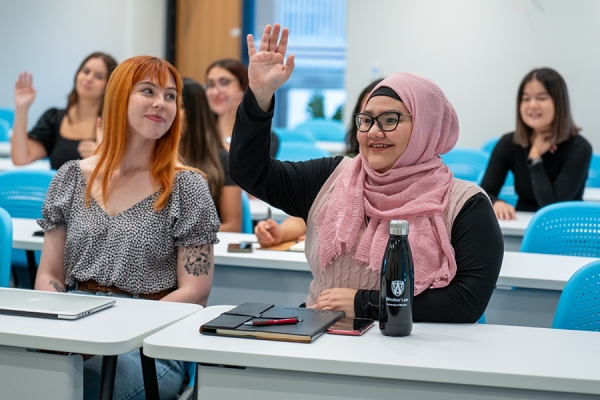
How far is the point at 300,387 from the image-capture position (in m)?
1.48

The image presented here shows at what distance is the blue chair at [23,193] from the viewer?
10.8 ft

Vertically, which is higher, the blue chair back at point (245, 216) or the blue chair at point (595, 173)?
the blue chair at point (595, 173)

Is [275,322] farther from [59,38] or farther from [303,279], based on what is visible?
[59,38]

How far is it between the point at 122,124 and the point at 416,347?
1312mm

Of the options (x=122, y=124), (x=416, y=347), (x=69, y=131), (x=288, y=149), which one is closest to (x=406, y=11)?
(x=288, y=149)

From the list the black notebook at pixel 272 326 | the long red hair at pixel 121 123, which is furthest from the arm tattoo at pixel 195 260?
the black notebook at pixel 272 326

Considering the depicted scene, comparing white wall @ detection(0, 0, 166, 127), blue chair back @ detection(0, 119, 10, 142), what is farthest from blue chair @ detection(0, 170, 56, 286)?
white wall @ detection(0, 0, 166, 127)

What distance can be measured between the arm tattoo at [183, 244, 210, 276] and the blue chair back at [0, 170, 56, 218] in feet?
4.24

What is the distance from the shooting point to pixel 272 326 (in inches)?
64.6

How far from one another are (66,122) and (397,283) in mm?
3432

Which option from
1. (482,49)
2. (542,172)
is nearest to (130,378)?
(542,172)

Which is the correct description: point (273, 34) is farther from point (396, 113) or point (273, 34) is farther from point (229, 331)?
point (229, 331)

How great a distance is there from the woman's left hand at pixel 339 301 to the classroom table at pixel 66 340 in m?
0.41

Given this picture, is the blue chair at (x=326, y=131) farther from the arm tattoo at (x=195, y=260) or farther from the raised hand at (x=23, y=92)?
the arm tattoo at (x=195, y=260)
